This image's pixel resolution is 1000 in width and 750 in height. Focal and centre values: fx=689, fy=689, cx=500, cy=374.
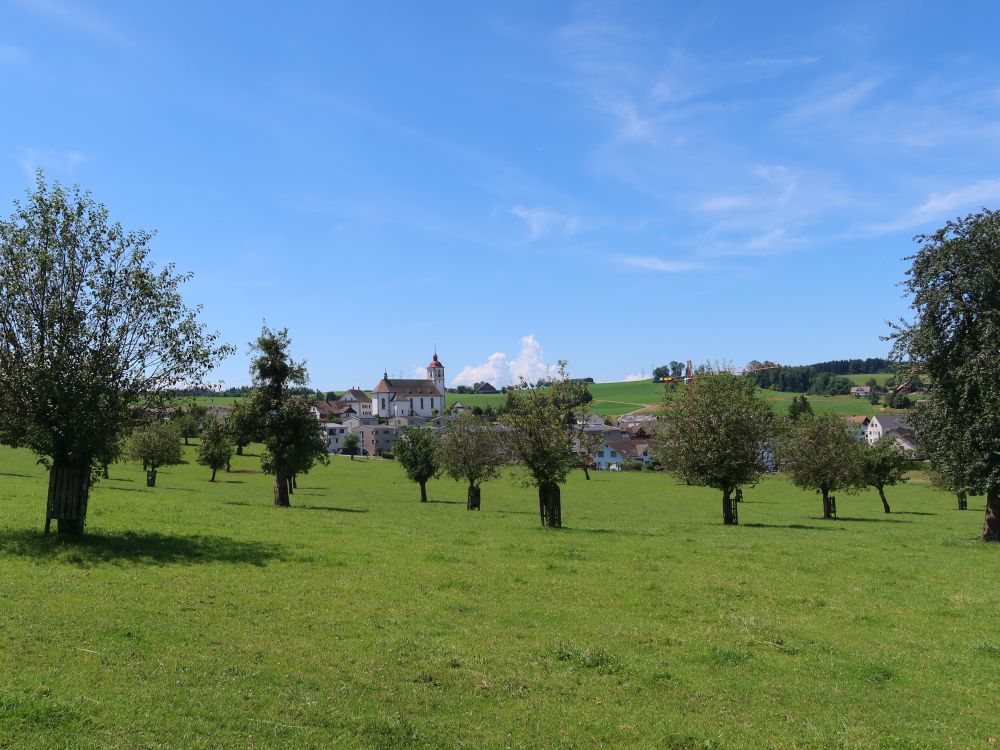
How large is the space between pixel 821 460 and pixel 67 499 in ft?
164

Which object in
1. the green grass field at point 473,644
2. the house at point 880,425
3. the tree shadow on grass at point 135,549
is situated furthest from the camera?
the house at point 880,425

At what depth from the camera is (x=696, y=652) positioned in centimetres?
1288

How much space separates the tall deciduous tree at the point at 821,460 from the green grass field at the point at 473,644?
29291mm

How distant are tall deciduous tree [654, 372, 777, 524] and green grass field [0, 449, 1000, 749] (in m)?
14.4

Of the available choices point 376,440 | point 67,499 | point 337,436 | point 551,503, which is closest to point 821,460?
point 551,503

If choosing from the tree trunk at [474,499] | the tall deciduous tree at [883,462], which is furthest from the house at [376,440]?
the tall deciduous tree at [883,462]

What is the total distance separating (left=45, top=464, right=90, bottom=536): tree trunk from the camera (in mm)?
20328

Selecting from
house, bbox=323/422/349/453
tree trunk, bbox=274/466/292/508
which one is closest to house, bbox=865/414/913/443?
house, bbox=323/422/349/453

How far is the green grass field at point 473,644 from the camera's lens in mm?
9297

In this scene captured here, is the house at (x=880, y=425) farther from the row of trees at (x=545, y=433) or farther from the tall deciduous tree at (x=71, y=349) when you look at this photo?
the tall deciduous tree at (x=71, y=349)

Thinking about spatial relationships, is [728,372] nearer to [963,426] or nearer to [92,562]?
[963,426]

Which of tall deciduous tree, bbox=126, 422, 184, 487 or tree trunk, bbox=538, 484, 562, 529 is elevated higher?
tall deciduous tree, bbox=126, 422, 184, 487

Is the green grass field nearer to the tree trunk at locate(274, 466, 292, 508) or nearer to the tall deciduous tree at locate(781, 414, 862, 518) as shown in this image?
the tree trunk at locate(274, 466, 292, 508)

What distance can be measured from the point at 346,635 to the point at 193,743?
4755mm
